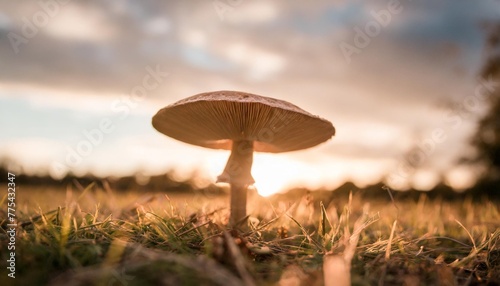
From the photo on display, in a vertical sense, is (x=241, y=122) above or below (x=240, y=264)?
above

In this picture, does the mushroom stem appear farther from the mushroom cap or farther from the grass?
the grass

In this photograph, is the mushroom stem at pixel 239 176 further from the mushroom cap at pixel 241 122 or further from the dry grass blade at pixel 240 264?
the dry grass blade at pixel 240 264

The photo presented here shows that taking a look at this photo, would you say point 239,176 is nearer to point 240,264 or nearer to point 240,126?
point 240,126

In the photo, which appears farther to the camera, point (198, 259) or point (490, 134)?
point (490, 134)

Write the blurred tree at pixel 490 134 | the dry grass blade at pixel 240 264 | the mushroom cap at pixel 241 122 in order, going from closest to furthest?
the dry grass blade at pixel 240 264 < the mushroom cap at pixel 241 122 < the blurred tree at pixel 490 134

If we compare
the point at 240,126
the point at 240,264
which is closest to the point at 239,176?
the point at 240,126

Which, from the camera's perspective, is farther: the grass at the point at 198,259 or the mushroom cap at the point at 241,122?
the mushroom cap at the point at 241,122

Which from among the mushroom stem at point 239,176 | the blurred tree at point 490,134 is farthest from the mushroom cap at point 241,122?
the blurred tree at point 490,134

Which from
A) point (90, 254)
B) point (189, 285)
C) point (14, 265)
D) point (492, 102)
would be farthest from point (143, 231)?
point (492, 102)
